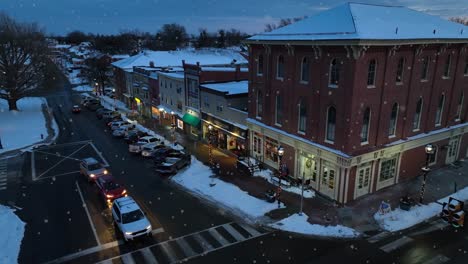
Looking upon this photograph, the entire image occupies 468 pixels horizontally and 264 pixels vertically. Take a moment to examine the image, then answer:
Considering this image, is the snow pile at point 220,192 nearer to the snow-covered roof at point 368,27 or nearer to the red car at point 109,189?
the red car at point 109,189

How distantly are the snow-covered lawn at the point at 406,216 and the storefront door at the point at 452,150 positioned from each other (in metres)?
9.04

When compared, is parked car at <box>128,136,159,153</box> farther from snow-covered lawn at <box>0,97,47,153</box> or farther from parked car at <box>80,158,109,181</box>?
snow-covered lawn at <box>0,97,47,153</box>

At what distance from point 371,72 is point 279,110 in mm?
8002

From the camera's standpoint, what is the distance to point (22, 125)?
48.7 m

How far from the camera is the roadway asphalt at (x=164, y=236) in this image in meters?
Result: 16.7

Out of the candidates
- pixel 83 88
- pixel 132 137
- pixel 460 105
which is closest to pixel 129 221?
pixel 132 137

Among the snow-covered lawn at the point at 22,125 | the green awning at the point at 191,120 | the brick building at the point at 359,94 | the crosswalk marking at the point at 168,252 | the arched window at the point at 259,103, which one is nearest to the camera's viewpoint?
the crosswalk marking at the point at 168,252

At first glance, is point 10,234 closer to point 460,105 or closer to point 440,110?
point 440,110

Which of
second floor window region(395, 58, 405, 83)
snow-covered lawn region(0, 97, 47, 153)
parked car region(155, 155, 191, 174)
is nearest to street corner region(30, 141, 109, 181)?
snow-covered lawn region(0, 97, 47, 153)

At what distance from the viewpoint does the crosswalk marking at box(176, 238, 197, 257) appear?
17.0 metres

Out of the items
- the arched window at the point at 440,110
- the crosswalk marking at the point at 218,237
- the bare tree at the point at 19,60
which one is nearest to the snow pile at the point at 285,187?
the crosswalk marking at the point at 218,237

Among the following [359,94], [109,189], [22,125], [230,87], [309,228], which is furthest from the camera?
[22,125]

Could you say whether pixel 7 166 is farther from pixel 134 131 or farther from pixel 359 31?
pixel 359 31

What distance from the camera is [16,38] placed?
184 ft
